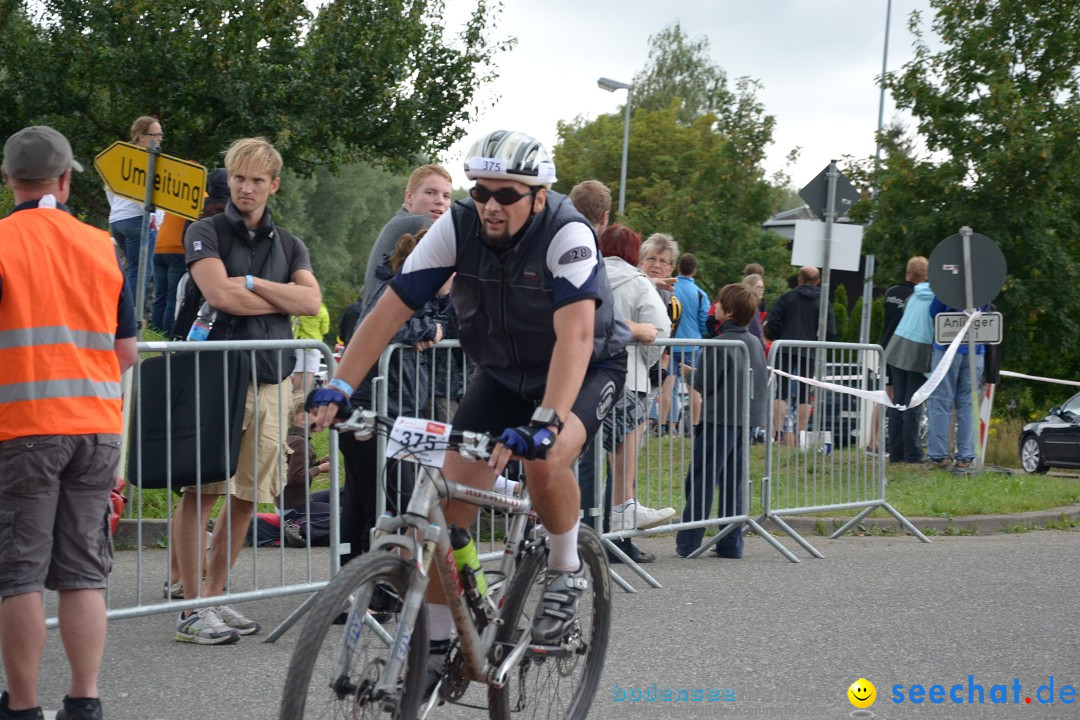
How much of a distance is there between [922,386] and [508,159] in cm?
989

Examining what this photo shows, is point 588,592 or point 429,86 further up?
point 429,86

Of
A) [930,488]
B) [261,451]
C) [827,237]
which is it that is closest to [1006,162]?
[827,237]

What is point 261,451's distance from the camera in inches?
252

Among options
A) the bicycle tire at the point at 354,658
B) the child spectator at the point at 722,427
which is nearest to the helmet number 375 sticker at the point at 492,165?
the bicycle tire at the point at 354,658

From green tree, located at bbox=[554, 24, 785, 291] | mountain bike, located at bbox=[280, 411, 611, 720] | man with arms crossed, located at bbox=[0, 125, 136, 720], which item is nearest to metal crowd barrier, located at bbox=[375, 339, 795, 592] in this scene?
mountain bike, located at bbox=[280, 411, 611, 720]

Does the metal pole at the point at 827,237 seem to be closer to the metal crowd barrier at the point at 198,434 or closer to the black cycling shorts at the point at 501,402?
the metal crowd barrier at the point at 198,434

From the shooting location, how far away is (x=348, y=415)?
4230mm

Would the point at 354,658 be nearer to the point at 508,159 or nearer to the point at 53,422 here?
the point at 53,422

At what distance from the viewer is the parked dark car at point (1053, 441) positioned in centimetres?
1855

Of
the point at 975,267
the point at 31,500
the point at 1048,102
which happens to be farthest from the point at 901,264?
the point at 31,500

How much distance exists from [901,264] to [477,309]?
47.3ft

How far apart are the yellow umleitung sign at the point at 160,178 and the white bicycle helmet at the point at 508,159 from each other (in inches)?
144

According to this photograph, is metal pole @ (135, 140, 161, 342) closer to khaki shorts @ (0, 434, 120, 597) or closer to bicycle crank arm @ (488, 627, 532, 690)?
khaki shorts @ (0, 434, 120, 597)

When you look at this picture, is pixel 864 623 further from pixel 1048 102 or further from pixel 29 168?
pixel 1048 102
